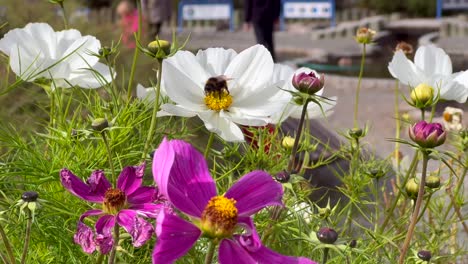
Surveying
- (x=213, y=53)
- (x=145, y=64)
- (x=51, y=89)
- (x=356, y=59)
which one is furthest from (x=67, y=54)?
(x=356, y=59)

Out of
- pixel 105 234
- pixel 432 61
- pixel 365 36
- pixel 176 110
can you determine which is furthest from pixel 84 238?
pixel 365 36

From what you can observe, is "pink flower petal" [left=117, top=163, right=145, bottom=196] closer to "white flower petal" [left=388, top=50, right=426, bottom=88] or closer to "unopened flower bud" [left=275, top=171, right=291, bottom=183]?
"unopened flower bud" [left=275, top=171, right=291, bottom=183]

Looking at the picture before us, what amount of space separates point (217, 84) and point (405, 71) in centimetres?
28

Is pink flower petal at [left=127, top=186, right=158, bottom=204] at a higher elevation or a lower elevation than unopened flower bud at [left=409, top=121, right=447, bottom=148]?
lower

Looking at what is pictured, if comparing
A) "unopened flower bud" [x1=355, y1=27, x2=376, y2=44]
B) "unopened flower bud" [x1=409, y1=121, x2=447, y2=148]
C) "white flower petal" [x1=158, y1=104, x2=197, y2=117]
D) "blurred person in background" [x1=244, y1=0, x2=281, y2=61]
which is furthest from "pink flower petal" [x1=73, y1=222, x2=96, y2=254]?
"blurred person in background" [x1=244, y1=0, x2=281, y2=61]

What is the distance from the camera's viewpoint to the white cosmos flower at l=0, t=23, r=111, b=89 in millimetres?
760

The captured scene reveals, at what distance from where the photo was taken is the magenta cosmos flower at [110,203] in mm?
517

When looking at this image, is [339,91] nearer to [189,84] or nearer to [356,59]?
[356,59]

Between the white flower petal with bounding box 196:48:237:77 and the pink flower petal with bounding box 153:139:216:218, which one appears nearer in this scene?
the pink flower petal with bounding box 153:139:216:218

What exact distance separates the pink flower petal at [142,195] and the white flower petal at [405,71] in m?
0.36

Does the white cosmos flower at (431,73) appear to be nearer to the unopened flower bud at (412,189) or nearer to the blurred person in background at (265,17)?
the unopened flower bud at (412,189)

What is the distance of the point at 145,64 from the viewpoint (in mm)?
2350

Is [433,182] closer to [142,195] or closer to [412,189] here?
[412,189]

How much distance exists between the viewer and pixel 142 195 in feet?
1.80
